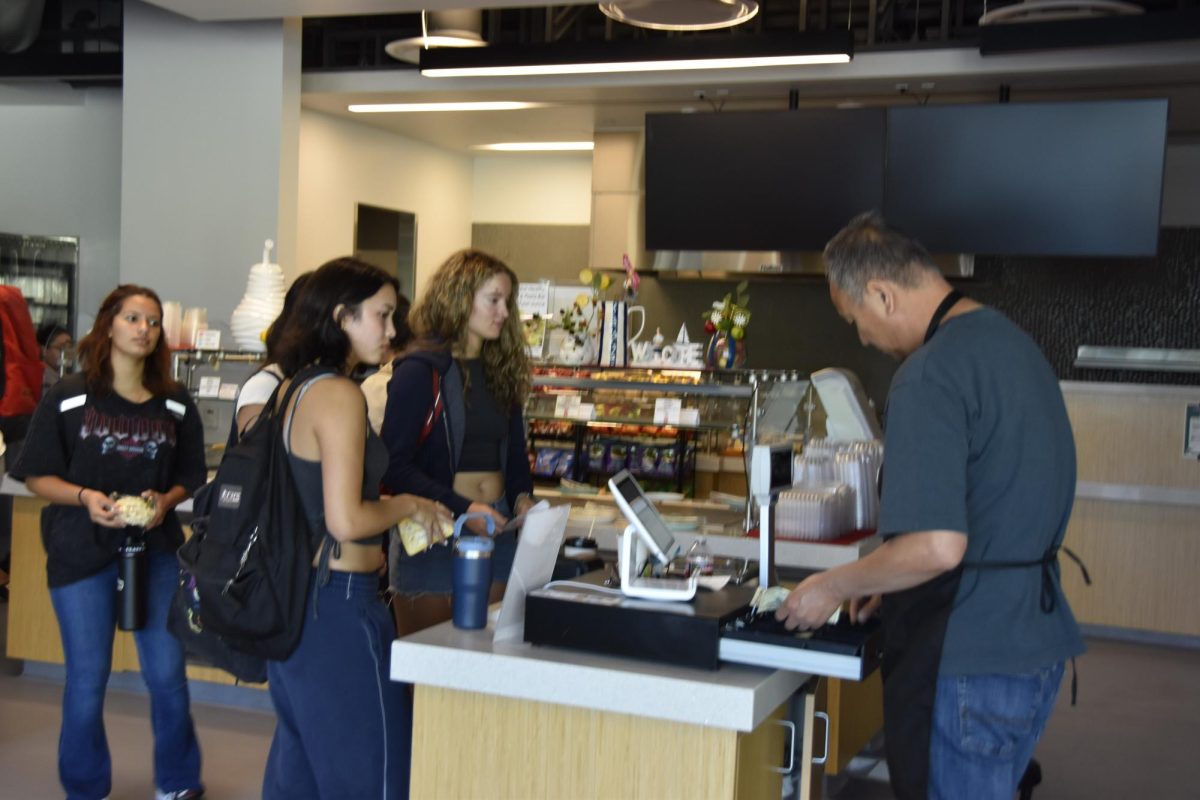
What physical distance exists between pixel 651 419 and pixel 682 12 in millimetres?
1583

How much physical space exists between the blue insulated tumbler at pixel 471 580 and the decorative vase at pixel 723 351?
2.89 meters

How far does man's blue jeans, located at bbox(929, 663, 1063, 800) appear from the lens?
7.14 ft

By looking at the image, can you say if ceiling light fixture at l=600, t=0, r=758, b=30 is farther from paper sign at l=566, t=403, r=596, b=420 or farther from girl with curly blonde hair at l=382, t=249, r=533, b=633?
girl with curly blonde hair at l=382, t=249, r=533, b=633

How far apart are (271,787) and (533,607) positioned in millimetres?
721

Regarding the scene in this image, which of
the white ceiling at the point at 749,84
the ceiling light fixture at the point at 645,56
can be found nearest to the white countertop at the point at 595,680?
the white ceiling at the point at 749,84

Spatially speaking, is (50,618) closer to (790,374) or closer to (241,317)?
(241,317)

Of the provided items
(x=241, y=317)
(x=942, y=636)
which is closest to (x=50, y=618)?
(x=241, y=317)

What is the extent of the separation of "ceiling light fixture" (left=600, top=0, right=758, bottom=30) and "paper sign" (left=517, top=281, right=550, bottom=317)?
1.11 m

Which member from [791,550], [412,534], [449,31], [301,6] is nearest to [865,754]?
[791,550]

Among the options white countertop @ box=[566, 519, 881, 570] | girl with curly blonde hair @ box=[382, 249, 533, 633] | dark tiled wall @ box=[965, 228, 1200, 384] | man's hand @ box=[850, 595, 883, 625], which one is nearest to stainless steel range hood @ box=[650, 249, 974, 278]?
dark tiled wall @ box=[965, 228, 1200, 384]

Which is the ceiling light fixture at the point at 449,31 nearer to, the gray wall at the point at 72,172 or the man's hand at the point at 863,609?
the gray wall at the point at 72,172

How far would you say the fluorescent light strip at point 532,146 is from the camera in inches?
321

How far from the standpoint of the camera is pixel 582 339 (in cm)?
527

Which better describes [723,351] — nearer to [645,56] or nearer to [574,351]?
[574,351]
